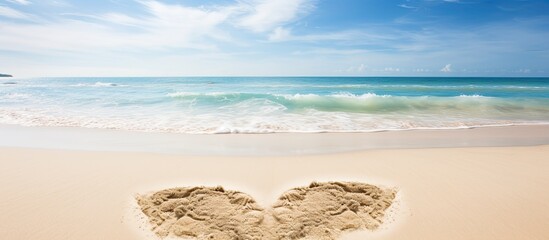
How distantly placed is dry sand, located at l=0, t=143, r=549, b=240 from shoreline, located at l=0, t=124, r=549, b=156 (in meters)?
0.57

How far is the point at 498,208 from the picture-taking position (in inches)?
133

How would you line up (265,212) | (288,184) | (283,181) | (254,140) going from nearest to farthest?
1. (265,212)
2. (288,184)
3. (283,181)
4. (254,140)

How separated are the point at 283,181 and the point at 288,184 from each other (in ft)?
0.56

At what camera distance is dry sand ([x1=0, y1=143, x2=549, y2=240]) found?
296 cm

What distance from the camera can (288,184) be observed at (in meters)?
4.07

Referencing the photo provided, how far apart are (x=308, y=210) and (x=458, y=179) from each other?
8.84ft

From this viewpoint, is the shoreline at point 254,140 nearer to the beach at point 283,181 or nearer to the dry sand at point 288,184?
the beach at point 283,181

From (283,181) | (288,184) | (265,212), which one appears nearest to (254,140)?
(283,181)

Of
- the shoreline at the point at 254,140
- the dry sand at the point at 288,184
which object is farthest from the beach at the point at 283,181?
the shoreline at the point at 254,140

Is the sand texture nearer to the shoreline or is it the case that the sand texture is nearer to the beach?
the beach

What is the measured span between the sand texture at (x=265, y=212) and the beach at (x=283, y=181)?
132 millimetres

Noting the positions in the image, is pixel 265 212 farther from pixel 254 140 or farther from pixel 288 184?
pixel 254 140

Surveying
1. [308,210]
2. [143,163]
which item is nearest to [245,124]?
[143,163]

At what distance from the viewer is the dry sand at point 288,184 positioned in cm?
296
